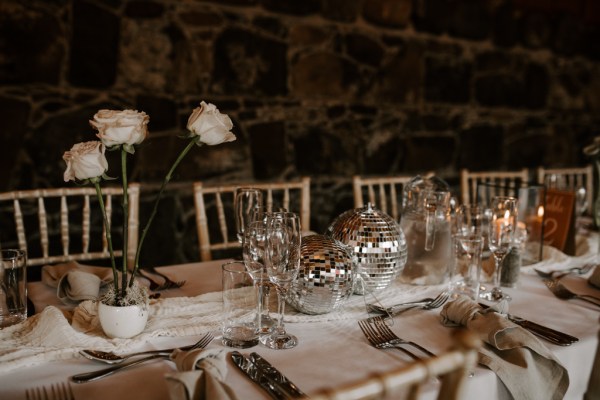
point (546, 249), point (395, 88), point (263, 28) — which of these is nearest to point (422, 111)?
point (395, 88)

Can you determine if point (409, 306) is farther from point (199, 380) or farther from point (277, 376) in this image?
point (199, 380)

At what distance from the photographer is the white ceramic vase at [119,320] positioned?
1021 mm

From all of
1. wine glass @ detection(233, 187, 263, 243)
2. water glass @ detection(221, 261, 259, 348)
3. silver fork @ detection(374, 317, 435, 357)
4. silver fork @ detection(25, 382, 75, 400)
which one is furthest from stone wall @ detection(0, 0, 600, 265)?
silver fork @ detection(25, 382, 75, 400)

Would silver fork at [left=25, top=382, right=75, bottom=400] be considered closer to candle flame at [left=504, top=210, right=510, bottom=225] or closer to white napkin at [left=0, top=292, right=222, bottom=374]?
white napkin at [left=0, top=292, right=222, bottom=374]

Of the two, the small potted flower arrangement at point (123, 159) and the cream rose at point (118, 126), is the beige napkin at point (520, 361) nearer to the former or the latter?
the small potted flower arrangement at point (123, 159)

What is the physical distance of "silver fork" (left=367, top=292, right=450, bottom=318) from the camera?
1204 mm

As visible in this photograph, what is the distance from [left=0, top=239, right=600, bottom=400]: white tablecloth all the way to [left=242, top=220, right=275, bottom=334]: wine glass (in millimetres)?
59

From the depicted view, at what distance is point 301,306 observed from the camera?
3.87 feet

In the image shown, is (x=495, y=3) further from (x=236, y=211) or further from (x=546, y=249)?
(x=236, y=211)

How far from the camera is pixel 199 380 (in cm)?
78

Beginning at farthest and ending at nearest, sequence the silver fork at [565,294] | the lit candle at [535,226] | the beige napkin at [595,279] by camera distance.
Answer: the lit candle at [535,226]
the beige napkin at [595,279]
the silver fork at [565,294]

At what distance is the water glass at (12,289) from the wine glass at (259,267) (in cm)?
44

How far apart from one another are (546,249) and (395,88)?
208 cm

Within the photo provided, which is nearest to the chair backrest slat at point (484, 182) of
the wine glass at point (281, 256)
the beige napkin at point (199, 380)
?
the wine glass at point (281, 256)
